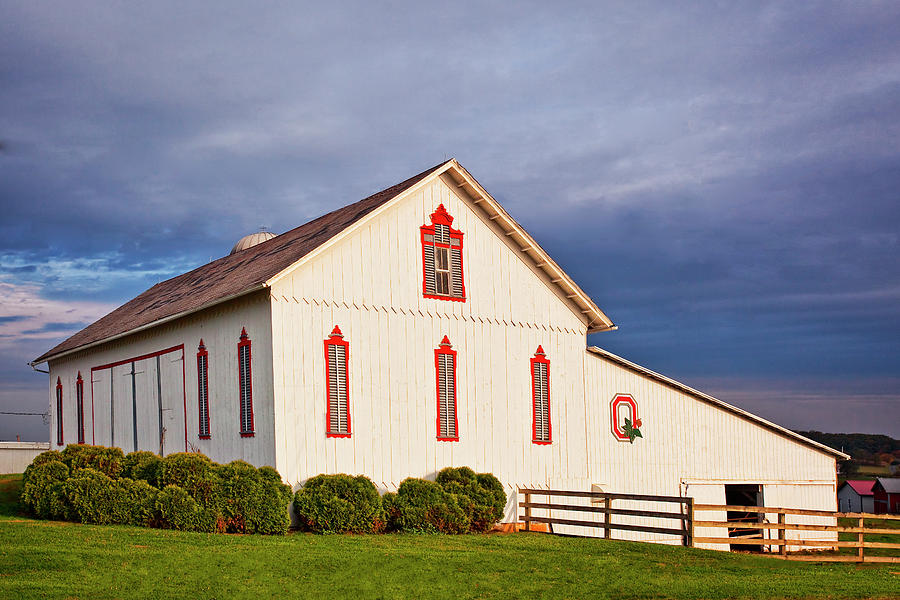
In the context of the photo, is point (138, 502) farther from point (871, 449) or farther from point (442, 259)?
point (871, 449)

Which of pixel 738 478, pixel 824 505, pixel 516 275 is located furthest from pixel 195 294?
pixel 824 505

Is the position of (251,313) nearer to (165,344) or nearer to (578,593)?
(165,344)

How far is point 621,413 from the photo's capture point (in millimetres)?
31328

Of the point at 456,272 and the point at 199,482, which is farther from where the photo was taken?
the point at 456,272

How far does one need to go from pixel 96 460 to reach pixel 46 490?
126cm

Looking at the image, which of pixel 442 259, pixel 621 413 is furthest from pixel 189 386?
pixel 621 413

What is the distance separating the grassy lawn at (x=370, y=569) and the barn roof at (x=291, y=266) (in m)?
6.95

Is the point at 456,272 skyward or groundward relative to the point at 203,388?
skyward

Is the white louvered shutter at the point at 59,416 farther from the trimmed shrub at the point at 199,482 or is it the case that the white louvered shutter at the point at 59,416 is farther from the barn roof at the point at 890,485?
the barn roof at the point at 890,485

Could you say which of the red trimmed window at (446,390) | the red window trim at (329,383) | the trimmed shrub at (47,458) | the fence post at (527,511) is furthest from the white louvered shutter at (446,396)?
the trimmed shrub at (47,458)

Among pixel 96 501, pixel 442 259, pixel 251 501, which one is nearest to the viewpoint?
pixel 96 501

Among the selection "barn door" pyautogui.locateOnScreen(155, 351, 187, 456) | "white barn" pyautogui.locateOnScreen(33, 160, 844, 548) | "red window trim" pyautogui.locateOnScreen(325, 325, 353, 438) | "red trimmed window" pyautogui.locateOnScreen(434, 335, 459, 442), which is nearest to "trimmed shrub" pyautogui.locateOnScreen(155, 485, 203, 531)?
"white barn" pyautogui.locateOnScreen(33, 160, 844, 548)

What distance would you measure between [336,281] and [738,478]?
17.8 meters

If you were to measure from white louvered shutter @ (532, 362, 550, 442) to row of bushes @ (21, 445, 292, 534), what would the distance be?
9173mm
